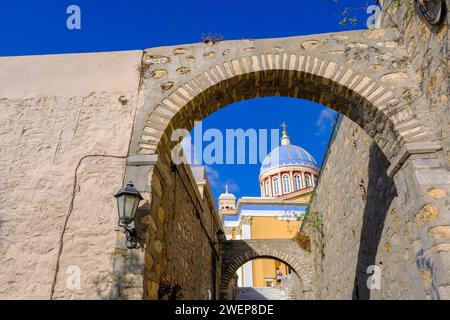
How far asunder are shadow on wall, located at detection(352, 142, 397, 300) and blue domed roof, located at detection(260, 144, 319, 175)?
1048 inches

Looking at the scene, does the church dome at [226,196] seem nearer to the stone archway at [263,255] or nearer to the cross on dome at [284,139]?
the cross on dome at [284,139]

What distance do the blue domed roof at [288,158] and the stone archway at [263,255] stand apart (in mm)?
20137

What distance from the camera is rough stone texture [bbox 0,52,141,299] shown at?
3.39 m

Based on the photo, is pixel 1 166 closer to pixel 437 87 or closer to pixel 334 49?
pixel 334 49

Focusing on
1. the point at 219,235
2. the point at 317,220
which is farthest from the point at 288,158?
the point at 317,220

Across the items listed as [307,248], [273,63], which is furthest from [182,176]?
[307,248]

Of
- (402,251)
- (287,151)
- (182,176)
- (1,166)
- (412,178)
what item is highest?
(287,151)

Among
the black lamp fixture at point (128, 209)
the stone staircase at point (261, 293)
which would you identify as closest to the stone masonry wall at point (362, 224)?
the black lamp fixture at point (128, 209)

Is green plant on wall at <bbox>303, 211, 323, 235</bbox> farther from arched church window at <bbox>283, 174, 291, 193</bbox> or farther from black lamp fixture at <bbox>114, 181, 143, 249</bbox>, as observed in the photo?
arched church window at <bbox>283, 174, 291, 193</bbox>

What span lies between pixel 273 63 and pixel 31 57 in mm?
3092

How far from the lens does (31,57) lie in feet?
15.1

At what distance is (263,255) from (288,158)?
2101cm

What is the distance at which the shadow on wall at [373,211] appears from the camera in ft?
15.7

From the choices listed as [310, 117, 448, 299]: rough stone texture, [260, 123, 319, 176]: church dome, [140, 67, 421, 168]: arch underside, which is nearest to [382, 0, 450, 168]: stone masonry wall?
[140, 67, 421, 168]: arch underside
